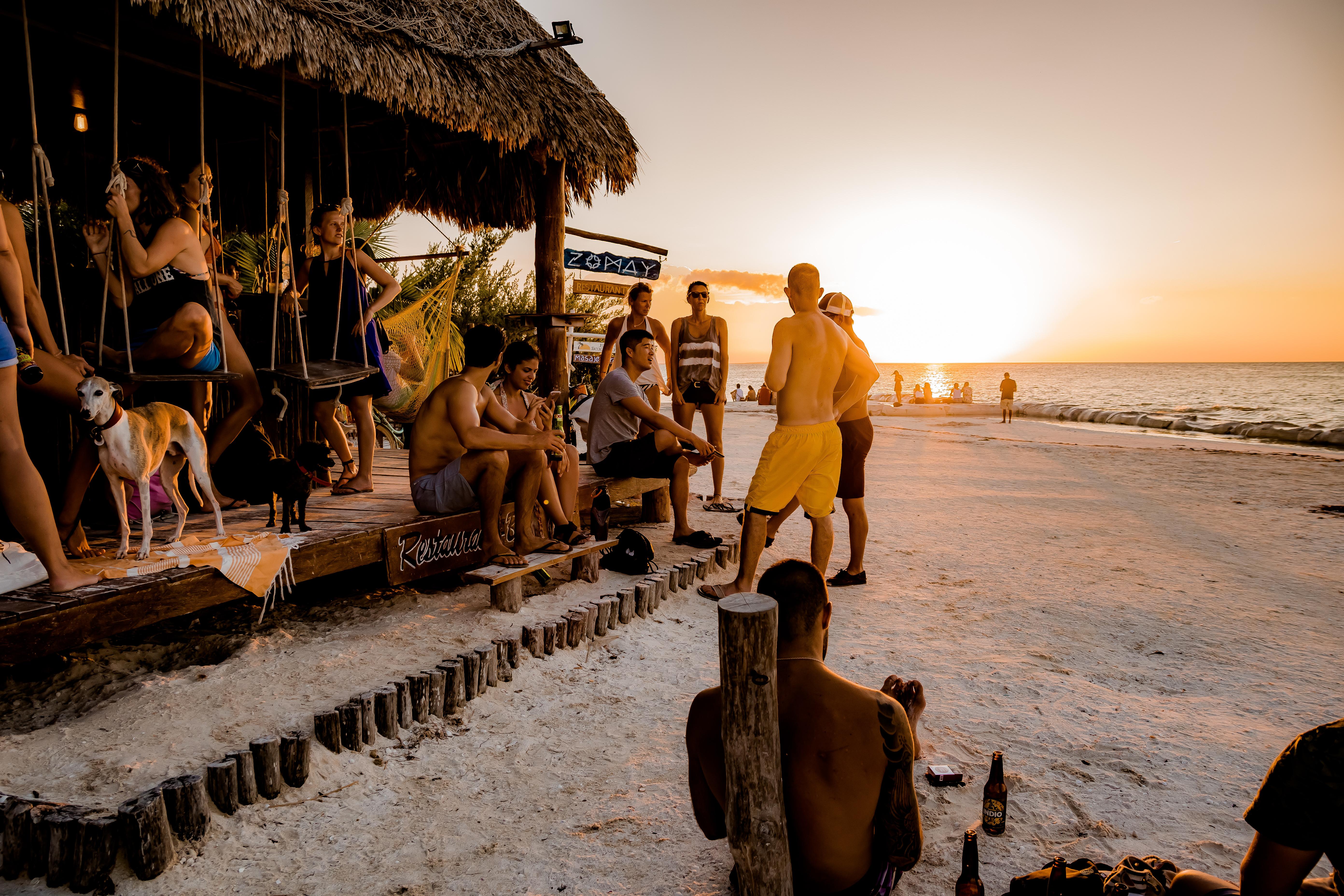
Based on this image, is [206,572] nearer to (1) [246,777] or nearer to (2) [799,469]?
(1) [246,777]

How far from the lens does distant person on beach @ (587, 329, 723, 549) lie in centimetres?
627

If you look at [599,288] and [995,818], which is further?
[599,288]

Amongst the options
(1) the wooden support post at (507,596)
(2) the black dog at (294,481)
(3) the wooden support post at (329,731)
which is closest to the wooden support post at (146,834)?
(3) the wooden support post at (329,731)

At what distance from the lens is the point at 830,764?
Result: 79.4 inches

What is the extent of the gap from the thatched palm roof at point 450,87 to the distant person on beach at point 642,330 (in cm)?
137

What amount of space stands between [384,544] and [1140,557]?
21.1 feet

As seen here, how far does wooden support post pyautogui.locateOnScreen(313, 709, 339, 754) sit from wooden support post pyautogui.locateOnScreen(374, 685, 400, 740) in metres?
0.16

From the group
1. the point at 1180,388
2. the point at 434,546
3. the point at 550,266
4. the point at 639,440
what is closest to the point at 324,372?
the point at 434,546

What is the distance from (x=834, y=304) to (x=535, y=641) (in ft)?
10.3

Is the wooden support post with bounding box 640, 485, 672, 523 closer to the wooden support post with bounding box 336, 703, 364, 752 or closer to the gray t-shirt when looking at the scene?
the gray t-shirt

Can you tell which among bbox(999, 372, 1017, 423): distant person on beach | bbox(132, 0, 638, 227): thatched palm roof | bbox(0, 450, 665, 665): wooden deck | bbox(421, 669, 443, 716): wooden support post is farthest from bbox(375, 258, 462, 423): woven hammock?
bbox(999, 372, 1017, 423): distant person on beach

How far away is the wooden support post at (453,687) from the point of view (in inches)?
140

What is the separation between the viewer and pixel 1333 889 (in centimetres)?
158

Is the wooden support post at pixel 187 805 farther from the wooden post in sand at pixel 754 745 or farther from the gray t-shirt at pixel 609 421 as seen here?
the gray t-shirt at pixel 609 421
